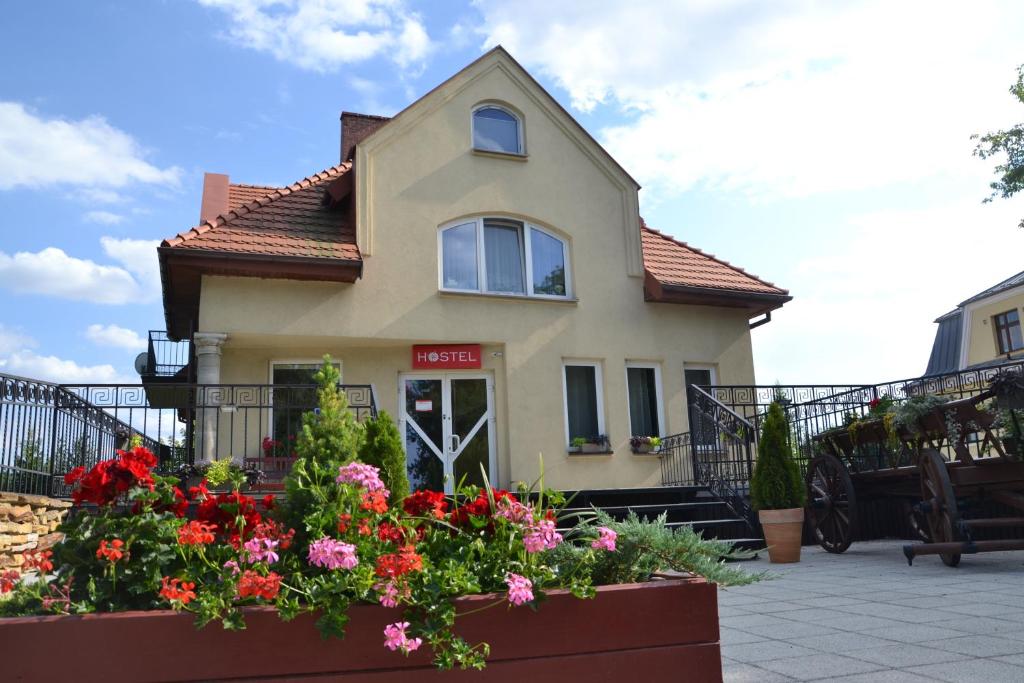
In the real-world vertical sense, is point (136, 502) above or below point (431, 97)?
below

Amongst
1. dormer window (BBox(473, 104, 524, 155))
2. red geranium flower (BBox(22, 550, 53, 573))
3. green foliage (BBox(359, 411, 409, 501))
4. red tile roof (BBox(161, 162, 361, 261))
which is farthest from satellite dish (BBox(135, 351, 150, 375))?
red geranium flower (BBox(22, 550, 53, 573))

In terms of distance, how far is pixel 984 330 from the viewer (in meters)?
36.4

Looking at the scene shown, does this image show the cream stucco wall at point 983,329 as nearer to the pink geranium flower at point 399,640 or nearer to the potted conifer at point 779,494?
the potted conifer at point 779,494

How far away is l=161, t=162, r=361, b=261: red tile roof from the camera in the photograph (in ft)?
39.1

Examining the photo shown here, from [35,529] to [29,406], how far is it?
1319 millimetres

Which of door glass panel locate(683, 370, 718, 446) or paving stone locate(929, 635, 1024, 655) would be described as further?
door glass panel locate(683, 370, 718, 446)

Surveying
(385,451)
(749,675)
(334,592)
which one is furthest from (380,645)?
(385,451)

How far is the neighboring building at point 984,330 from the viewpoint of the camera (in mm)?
34125

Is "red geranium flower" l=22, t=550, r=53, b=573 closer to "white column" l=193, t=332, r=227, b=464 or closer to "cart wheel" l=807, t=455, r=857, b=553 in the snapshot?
"white column" l=193, t=332, r=227, b=464

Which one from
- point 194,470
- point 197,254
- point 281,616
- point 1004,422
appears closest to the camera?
point 281,616

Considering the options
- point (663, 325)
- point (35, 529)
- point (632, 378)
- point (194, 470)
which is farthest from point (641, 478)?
point (35, 529)

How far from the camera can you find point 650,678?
9.77ft

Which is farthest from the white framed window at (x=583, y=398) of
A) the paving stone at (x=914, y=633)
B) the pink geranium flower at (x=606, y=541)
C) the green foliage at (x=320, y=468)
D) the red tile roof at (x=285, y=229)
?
the pink geranium flower at (x=606, y=541)

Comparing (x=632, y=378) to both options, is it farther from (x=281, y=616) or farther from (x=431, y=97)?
(x=281, y=616)
